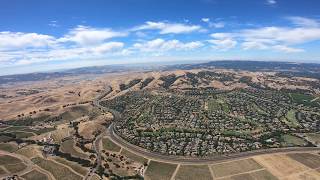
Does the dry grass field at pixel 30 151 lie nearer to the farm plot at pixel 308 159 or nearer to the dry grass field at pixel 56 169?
the dry grass field at pixel 56 169

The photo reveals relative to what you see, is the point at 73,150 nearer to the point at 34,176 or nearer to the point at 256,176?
the point at 34,176

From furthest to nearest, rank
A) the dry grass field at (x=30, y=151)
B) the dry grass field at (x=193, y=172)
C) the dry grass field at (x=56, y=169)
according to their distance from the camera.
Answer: the dry grass field at (x=30, y=151) < the dry grass field at (x=56, y=169) < the dry grass field at (x=193, y=172)

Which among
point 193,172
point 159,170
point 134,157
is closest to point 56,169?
point 134,157

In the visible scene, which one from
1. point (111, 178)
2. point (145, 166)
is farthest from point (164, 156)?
point (111, 178)

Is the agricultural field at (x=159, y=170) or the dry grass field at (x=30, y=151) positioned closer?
the agricultural field at (x=159, y=170)

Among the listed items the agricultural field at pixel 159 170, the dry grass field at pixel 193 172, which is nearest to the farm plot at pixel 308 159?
the dry grass field at pixel 193 172

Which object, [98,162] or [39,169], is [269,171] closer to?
[98,162]

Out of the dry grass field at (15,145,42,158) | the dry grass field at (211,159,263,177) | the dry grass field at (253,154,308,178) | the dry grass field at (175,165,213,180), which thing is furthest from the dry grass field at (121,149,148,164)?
the dry grass field at (253,154,308,178)
